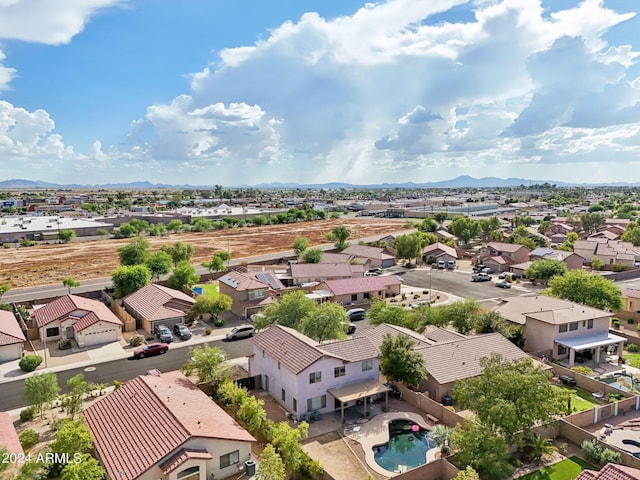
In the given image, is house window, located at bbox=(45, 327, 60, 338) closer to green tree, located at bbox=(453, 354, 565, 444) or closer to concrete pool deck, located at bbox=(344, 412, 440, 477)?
concrete pool deck, located at bbox=(344, 412, 440, 477)

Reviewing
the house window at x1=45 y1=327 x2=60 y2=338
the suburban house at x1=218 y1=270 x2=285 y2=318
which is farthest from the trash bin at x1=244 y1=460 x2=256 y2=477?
the house window at x1=45 y1=327 x2=60 y2=338

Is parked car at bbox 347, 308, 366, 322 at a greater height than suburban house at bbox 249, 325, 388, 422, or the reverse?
suburban house at bbox 249, 325, 388, 422

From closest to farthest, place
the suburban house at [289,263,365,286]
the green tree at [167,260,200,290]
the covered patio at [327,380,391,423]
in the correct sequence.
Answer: the covered patio at [327,380,391,423], the green tree at [167,260,200,290], the suburban house at [289,263,365,286]

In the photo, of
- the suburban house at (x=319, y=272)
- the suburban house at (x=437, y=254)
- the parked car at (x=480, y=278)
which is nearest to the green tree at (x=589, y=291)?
the parked car at (x=480, y=278)

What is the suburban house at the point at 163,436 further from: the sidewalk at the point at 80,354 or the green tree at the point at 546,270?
the green tree at the point at 546,270

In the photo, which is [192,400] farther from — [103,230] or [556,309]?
[103,230]

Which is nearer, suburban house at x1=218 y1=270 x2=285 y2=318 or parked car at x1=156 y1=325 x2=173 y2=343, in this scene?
parked car at x1=156 y1=325 x2=173 y2=343

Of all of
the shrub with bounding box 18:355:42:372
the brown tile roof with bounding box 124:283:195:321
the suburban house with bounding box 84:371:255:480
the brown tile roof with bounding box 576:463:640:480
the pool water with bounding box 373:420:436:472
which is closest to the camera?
the brown tile roof with bounding box 576:463:640:480

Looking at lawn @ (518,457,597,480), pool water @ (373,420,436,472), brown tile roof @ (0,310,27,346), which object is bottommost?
pool water @ (373,420,436,472)
